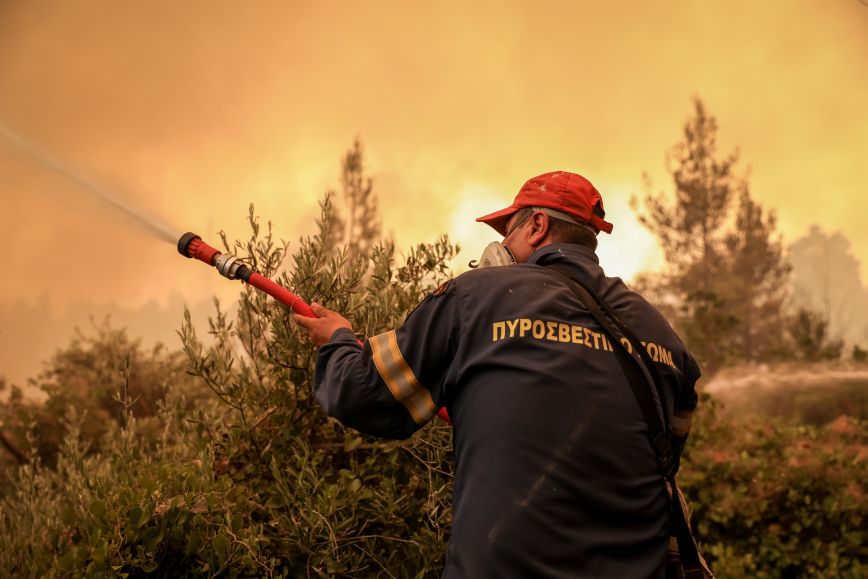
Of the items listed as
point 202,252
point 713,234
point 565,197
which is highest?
point 713,234

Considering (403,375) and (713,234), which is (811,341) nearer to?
(713,234)

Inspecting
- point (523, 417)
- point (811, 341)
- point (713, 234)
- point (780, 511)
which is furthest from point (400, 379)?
point (713, 234)

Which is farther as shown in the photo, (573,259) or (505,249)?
(505,249)

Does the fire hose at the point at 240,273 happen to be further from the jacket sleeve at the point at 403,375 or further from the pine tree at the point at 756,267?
the pine tree at the point at 756,267

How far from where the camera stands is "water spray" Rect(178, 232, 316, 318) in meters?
3.47

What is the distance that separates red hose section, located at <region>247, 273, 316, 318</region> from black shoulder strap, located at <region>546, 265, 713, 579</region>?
3.79 ft

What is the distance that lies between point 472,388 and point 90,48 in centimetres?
1619

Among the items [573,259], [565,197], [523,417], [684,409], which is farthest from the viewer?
[684,409]

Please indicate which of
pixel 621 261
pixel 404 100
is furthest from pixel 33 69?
pixel 621 261

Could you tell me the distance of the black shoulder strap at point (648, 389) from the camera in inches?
105

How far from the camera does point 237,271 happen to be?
140 inches

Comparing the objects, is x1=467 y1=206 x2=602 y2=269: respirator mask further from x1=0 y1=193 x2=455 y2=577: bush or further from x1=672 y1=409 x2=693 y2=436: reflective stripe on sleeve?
x1=0 y1=193 x2=455 y2=577: bush

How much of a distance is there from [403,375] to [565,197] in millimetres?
1033

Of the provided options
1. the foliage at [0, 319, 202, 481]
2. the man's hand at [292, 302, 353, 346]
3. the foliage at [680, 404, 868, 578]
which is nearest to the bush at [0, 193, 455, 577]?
the man's hand at [292, 302, 353, 346]
